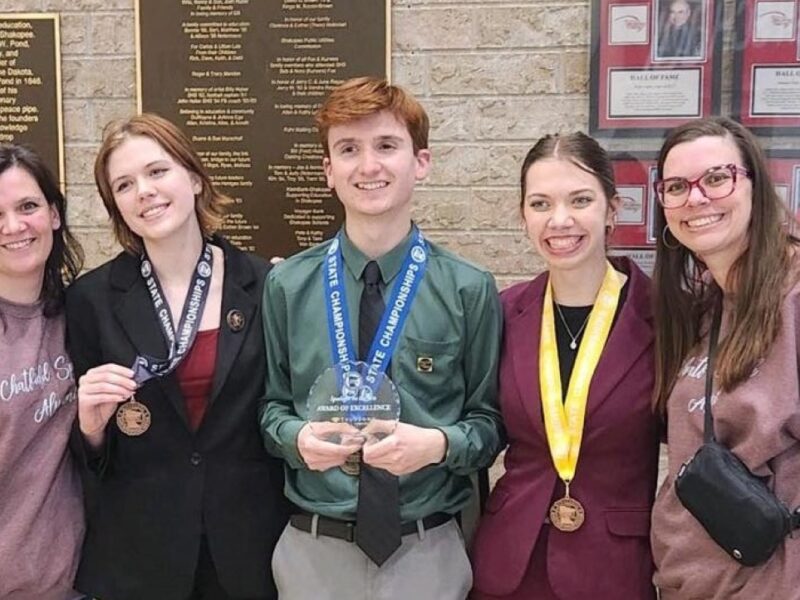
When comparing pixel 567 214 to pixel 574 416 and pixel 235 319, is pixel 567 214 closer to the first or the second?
pixel 574 416

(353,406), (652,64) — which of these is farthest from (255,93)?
(353,406)

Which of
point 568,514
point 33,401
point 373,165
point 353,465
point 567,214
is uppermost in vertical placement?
point 373,165

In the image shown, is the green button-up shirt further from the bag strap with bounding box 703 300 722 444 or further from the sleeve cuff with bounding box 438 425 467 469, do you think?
the bag strap with bounding box 703 300 722 444

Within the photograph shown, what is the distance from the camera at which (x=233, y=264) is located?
2438 mm

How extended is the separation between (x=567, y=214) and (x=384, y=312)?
52 cm

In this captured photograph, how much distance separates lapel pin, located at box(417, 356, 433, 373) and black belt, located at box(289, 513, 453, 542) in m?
0.36

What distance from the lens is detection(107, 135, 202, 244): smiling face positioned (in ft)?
7.59

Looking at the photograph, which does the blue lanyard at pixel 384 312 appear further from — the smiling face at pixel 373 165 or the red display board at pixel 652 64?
the red display board at pixel 652 64

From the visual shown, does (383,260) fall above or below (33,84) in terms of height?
below

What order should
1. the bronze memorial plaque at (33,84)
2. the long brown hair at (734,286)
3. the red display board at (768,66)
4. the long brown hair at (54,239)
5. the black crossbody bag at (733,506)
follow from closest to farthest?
1. the black crossbody bag at (733,506)
2. the long brown hair at (734,286)
3. the long brown hair at (54,239)
4. the red display board at (768,66)
5. the bronze memorial plaque at (33,84)

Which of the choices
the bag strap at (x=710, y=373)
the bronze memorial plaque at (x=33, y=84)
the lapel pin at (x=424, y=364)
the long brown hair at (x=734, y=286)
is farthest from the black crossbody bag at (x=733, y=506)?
the bronze memorial plaque at (x=33, y=84)

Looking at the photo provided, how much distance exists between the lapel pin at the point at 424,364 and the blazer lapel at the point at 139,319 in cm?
61

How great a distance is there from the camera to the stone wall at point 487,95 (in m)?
2.92

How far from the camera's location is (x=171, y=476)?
228cm
